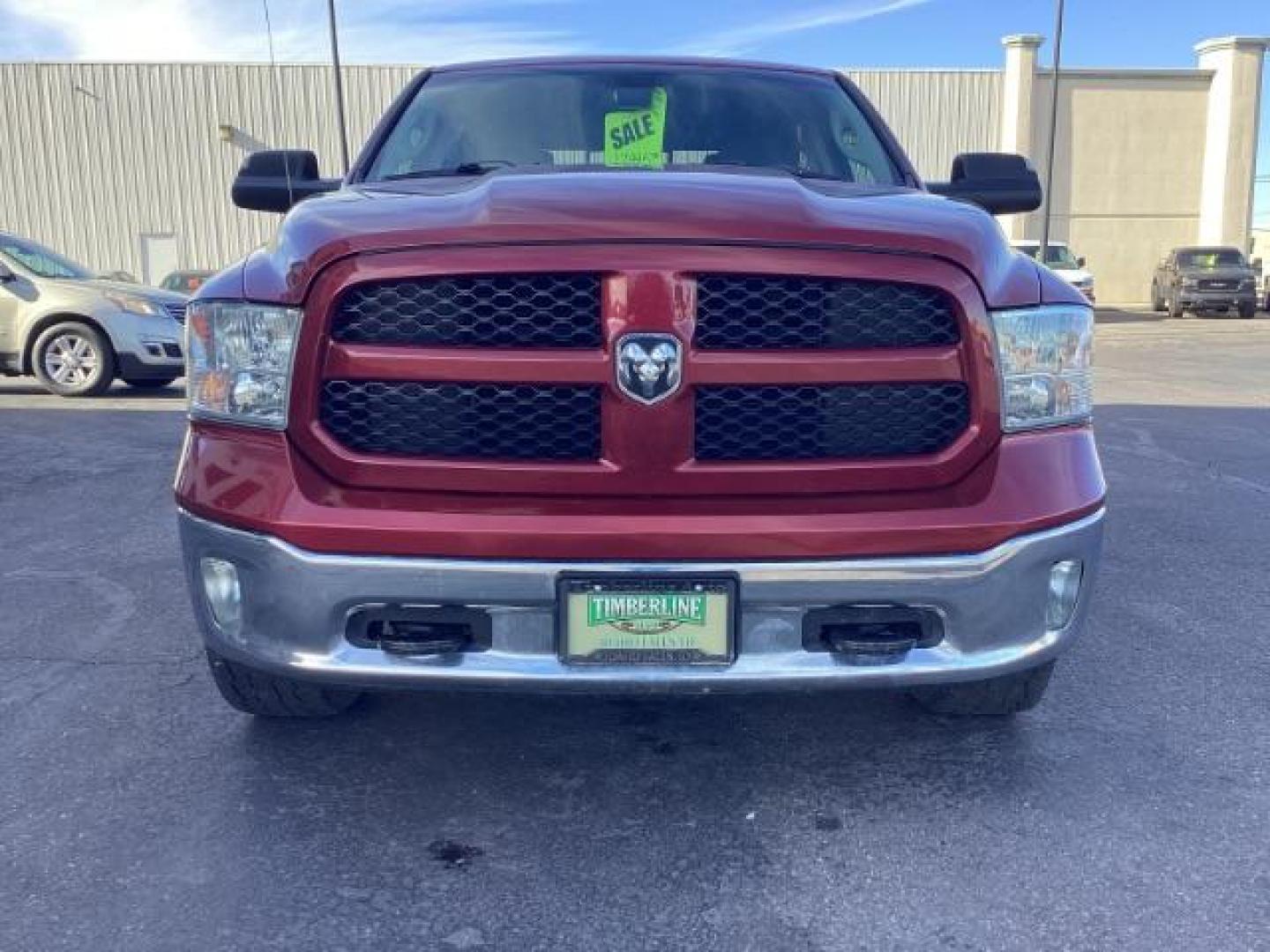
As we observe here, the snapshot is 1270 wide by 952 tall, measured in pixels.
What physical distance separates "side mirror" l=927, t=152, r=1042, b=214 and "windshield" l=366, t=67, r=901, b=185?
0.26 m

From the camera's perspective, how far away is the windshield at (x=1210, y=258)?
26578 millimetres

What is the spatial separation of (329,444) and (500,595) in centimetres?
48

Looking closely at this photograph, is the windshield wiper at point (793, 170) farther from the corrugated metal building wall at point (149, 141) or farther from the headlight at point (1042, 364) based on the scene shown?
the corrugated metal building wall at point (149, 141)

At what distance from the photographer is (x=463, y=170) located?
3.50 metres

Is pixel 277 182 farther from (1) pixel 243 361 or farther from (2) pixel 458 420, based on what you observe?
(2) pixel 458 420

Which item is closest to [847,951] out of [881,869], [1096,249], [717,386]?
[881,869]

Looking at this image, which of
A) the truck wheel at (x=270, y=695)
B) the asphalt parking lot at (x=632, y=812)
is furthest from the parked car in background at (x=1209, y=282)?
the truck wheel at (x=270, y=695)

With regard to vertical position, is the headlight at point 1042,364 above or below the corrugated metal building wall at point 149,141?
below

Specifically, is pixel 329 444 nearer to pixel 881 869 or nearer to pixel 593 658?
pixel 593 658

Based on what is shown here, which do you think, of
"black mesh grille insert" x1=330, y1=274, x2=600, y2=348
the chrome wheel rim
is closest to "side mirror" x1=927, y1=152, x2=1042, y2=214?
"black mesh grille insert" x1=330, y1=274, x2=600, y2=348

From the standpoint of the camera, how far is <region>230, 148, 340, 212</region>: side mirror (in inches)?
148

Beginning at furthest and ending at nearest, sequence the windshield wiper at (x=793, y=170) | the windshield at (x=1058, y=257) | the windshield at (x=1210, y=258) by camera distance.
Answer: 1. the windshield at (x=1210, y=258)
2. the windshield at (x=1058, y=257)
3. the windshield wiper at (x=793, y=170)

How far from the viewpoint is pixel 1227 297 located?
25.8 metres

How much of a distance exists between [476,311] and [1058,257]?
24.9 metres
